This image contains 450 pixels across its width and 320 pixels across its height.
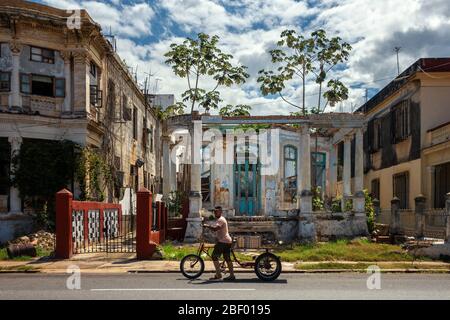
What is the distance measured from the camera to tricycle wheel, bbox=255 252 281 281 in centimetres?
1174

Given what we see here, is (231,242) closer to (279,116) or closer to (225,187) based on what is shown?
(279,116)

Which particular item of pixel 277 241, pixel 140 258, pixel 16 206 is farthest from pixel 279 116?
pixel 16 206

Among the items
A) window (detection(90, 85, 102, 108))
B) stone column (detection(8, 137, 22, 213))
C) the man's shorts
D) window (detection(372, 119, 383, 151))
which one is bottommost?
the man's shorts

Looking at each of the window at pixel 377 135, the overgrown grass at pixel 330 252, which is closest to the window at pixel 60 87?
the overgrown grass at pixel 330 252

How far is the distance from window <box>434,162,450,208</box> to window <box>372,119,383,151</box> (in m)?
6.36

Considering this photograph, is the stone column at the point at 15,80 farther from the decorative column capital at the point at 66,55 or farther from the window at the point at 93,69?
the window at the point at 93,69

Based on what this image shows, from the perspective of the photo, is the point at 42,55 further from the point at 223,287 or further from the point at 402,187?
the point at 402,187

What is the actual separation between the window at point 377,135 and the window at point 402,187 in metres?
3.09

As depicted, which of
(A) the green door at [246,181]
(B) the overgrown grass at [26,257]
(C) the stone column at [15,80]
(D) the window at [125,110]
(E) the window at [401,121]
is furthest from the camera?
(D) the window at [125,110]

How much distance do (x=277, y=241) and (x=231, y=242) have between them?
826cm

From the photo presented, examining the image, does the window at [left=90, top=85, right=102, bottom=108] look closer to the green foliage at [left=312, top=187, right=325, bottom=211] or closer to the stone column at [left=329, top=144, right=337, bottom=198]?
the green foliage at [left=312, top=187, right=325, bottom=211]

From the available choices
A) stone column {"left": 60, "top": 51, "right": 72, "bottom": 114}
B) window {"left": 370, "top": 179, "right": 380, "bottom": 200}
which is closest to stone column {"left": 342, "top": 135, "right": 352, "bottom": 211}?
window {"left": 370, "top": 179, "right": 380, "bottom": 200}

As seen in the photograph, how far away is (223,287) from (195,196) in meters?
A: 9.26

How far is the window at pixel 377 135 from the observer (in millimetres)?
28139
